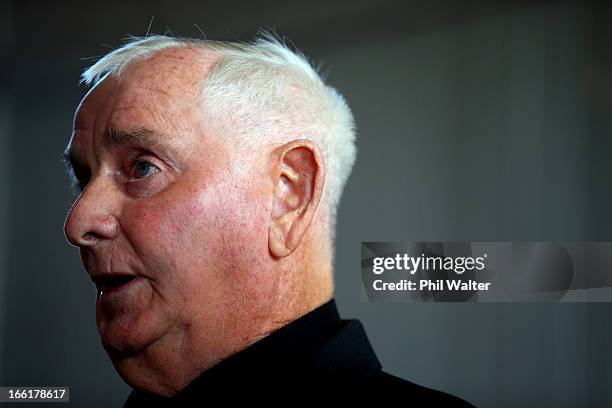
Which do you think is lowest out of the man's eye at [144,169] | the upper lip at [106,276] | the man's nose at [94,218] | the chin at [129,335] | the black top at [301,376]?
the black top at [301,376]

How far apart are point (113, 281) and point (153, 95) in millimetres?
345

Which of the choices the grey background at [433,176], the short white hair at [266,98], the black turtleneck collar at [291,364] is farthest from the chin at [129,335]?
the grey background at [433,176]

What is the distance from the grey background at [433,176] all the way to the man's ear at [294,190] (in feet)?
2.28

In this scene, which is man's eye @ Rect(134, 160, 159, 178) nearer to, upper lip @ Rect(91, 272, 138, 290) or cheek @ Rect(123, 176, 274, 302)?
cheek @ Rect(123, 176, 274, 302)

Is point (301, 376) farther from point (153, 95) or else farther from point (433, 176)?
point (433, 176)

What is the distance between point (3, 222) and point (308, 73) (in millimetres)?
1243

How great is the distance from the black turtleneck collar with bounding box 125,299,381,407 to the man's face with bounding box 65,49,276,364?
5 cm

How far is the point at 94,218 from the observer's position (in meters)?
1.33

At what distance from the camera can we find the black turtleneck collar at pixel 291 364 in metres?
1.33

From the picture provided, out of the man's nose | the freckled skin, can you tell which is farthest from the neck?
the man's nose

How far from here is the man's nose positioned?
1.33m

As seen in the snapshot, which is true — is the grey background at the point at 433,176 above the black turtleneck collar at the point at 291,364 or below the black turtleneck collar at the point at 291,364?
above

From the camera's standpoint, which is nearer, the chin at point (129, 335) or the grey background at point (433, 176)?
the chin at point (129, 335)

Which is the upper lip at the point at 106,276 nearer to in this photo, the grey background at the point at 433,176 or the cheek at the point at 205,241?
the cheek at the point at 205,241
